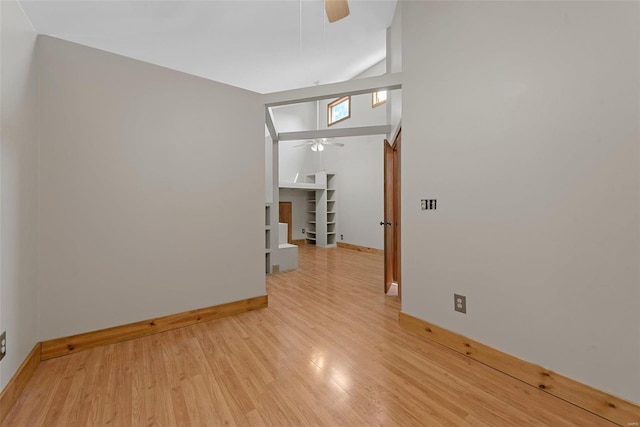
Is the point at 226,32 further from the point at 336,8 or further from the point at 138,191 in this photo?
the point at 138,191

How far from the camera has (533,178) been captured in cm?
162

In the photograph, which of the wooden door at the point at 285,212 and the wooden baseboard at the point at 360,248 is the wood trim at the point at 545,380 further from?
the wooden door at the point at 285,212

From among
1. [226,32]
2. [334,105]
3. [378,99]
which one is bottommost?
[226,32]

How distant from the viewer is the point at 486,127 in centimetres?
186

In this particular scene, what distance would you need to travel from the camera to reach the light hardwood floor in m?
1.34

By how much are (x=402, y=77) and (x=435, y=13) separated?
0.52 metres

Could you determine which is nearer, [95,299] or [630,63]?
[630,63]

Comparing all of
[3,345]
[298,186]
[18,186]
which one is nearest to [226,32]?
[18,186]

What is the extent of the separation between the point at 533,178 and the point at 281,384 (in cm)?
206

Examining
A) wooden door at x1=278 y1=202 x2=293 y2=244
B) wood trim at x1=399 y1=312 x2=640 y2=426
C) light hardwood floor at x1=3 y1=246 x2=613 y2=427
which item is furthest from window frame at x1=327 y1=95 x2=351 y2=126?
wood trim at x1=399 y1=312 x2=640 y2=426

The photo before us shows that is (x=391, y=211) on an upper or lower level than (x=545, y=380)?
upper

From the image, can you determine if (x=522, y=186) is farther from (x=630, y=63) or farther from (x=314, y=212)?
(x=314, y=212)

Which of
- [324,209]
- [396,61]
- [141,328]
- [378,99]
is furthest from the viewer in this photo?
[324,209]

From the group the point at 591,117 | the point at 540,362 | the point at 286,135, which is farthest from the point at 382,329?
the point at 286,135
